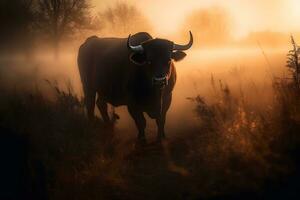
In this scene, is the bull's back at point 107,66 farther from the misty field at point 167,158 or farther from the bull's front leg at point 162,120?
the misty field at point 167,158

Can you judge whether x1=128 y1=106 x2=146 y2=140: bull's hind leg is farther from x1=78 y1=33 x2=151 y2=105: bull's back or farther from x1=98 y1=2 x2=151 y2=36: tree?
x1=98 y1=2 x2=151 y2=36: tree

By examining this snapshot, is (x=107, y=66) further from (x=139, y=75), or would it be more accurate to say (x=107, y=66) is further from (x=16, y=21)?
(x=16, y=21)

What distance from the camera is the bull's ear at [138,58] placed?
8516 millimetres

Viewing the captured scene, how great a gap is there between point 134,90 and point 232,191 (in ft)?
13.1

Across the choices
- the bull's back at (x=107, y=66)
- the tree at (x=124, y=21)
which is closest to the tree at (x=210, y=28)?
the tree at (x=124, y=21)

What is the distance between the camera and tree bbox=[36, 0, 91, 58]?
40562mm

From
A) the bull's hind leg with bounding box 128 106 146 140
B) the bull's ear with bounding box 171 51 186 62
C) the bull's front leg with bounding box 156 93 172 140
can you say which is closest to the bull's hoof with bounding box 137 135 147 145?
the bull's hind leg with bounding box 128 106 146 140

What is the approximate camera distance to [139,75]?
878 cm

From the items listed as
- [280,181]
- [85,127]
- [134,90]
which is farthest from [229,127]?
[134,90]

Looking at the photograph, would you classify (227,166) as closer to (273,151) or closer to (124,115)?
(273,151)

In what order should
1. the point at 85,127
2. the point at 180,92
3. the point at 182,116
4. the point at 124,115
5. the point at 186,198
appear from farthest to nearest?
the point at 180,92 < the point at 124,115 < the point at 182,116 < the point at 85,127 < the point at 186,198

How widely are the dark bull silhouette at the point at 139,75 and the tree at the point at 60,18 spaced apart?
30355 millimetres

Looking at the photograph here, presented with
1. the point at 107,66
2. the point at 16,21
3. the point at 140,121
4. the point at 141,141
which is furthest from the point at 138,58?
the point at 16,21

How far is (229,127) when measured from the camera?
6.40m
